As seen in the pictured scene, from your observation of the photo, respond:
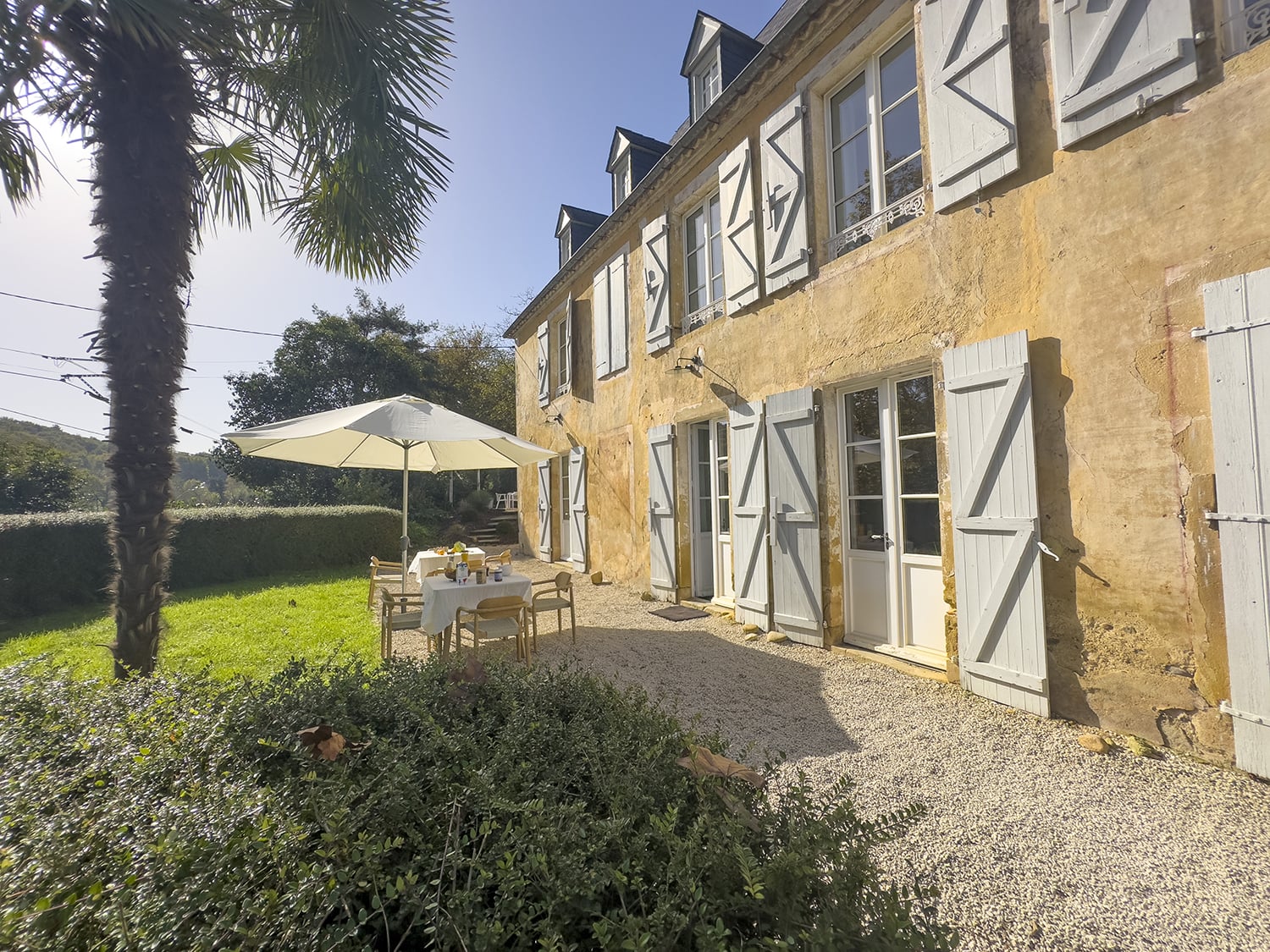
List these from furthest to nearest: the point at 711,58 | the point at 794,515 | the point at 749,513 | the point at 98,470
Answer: the point at 98,470
the point at 711,58
the point at 749,513
the point at 794,515

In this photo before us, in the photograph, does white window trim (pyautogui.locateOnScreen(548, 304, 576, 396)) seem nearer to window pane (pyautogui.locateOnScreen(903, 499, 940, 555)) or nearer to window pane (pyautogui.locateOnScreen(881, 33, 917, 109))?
window pane (pyautogui.locateOnScreen(881, 33, 917, 109))

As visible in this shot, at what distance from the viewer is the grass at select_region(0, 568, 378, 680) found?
4.74 metres

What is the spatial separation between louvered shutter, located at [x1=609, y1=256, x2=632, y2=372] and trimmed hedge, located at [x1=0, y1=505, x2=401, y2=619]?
18.5ft

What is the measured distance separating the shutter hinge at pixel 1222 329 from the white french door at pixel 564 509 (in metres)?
9.09

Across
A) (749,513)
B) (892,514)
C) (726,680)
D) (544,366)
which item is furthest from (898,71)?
(544,366)

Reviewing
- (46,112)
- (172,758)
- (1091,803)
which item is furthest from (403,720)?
(46,112)

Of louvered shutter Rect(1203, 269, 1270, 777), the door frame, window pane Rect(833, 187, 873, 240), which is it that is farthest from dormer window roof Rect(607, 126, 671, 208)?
louvered shutter Rect(1203, 269, 1270, 777)

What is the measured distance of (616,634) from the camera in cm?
573

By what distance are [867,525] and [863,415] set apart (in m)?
0.97

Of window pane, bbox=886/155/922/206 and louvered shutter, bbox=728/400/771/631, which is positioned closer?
window pane, bbox=886/155/922/206

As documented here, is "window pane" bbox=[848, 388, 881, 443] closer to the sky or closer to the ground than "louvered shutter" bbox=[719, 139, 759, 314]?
closer to the ground

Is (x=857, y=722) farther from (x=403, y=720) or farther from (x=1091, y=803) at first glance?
(x=403, y=720)

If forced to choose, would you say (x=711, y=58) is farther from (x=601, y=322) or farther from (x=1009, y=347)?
Answer: (x=1009, y=347)

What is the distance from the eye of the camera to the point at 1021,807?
8.16 feet
